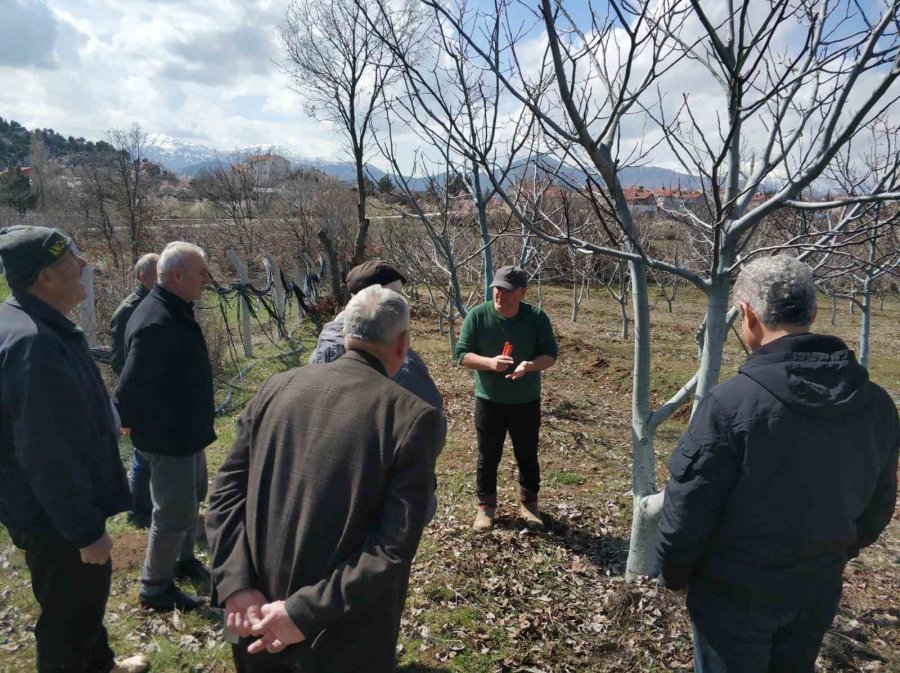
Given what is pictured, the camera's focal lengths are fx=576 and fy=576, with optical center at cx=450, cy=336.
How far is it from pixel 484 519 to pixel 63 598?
8.87 feet

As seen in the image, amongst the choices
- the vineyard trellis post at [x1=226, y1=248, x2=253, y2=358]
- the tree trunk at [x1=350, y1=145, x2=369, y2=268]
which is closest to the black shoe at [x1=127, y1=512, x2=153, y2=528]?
the vineyard trellis post at [x1=226, y1=248, x2=253, y2=358]

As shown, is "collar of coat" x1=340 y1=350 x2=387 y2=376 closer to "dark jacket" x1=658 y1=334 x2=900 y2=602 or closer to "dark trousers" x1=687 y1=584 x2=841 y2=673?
"dark jacket" x1=658 y1=334 x2=900 y2=602

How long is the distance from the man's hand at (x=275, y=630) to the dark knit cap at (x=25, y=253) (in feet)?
5.39

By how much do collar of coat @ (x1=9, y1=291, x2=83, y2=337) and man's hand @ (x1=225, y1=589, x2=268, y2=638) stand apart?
4.17ft

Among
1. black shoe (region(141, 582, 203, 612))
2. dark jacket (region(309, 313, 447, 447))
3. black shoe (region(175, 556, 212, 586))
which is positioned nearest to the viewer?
dark jacket (region(309, 313, 447, 447))

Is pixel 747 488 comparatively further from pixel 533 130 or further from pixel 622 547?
Result: pixel 533 130

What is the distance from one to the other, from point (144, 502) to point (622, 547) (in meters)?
3.61

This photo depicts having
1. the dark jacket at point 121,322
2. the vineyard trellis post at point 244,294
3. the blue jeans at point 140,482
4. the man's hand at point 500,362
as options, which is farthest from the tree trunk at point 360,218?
the man's hand at point 500,362

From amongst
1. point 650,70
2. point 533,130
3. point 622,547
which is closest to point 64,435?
point 650,70

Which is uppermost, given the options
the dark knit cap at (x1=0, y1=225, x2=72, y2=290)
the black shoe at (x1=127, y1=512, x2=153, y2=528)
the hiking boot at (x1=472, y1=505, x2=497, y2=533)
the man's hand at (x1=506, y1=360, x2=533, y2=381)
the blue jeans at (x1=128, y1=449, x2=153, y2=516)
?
the dark knit cap at (x1=0, y1=225, x2=72, y2=290)

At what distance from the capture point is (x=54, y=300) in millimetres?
2350

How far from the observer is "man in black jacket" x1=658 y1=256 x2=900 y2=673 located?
1.72 m

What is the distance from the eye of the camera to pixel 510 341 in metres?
3.98

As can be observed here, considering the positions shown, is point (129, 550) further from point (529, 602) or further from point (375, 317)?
point (375, 317)
